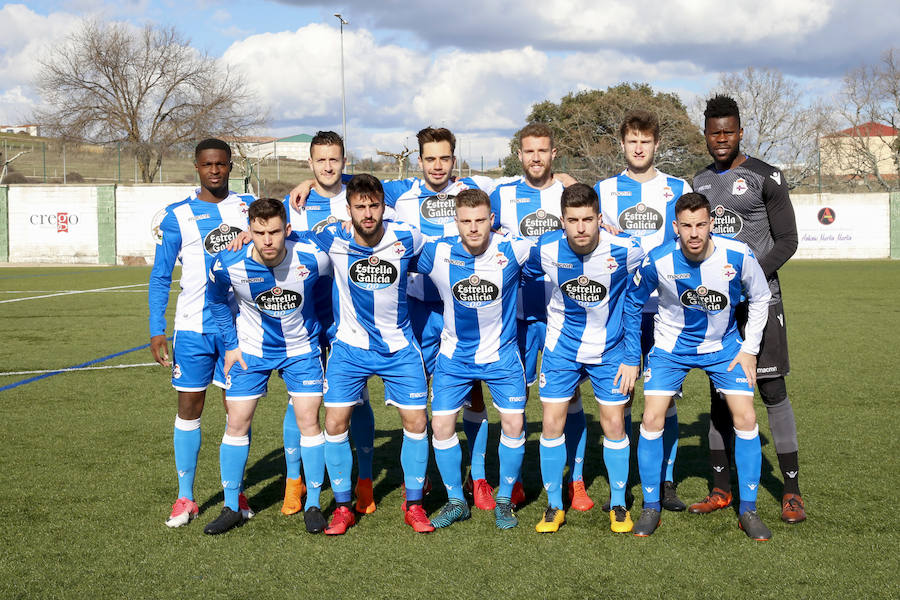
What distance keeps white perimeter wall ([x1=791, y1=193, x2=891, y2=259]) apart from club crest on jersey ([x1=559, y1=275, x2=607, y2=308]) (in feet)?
86.2

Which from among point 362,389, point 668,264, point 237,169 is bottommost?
point 362,389

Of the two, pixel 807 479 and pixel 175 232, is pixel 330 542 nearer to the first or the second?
pixel 175 232

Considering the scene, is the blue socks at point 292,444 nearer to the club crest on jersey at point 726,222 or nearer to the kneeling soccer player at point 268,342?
the kneeling soccer player at point 268,342

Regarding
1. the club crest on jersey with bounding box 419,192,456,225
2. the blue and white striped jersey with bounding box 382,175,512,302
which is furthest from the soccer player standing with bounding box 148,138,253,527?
the club crest on jersey with bounding box 419,192,456,225

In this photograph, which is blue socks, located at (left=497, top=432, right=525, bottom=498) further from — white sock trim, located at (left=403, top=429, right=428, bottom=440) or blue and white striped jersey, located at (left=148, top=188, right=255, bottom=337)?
blue and white striped jersey, located at (left=148, top=188, right=255, bottom=337)

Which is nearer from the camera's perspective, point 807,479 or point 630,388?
point 630,388

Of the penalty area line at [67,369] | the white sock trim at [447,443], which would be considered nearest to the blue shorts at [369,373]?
the white sock trim at [447,443]

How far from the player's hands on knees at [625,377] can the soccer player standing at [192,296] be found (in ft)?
7.06

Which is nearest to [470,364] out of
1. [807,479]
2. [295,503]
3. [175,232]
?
[295,503]

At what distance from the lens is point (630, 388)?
4.22m

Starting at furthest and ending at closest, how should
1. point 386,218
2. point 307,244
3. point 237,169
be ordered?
point 237,169 → point 386,218 → point 307,244

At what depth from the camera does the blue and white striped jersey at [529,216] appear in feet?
15.4

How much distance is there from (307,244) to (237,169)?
134ft

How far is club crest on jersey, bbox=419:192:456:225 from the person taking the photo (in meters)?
4.79
